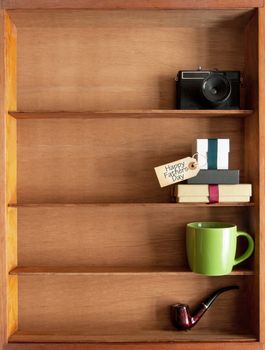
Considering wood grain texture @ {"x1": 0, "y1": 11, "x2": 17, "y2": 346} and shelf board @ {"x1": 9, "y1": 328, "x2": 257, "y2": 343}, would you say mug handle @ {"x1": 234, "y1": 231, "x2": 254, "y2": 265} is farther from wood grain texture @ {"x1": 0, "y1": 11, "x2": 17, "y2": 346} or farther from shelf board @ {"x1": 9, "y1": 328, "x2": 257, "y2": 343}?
wood grain texture @ {"x1": 0, "y1": 11, "x2": 17, "y2": 346}

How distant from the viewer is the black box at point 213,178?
186cm

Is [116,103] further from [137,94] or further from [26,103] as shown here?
[26,103]

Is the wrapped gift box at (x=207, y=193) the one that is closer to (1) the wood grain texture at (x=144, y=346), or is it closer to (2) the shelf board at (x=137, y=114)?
(2) the shelf board at (x=137, y=114)

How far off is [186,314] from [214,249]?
1.01 feet

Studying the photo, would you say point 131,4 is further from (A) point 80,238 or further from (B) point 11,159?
(A) point 80,238

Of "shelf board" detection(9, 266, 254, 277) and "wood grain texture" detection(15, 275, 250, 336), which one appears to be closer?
"shelf board" detection(9, 266, 254, 277)

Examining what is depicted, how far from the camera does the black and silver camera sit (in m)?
1.89

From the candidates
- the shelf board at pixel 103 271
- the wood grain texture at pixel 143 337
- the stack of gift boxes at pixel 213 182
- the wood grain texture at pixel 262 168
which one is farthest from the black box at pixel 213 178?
the wood grain texture at pixel 143 337

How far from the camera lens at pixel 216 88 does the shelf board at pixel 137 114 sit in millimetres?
58

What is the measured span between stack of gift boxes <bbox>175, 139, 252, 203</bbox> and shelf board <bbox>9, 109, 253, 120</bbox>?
11cm

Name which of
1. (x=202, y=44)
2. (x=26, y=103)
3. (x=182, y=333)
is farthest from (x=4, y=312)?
(x=202, y=44)

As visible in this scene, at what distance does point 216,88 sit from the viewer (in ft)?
6.26

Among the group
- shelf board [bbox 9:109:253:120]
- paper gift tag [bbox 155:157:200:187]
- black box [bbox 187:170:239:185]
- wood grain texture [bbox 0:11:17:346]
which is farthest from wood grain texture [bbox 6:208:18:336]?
black box [bbox 187:170:239:185]

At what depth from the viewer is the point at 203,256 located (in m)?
1.82
